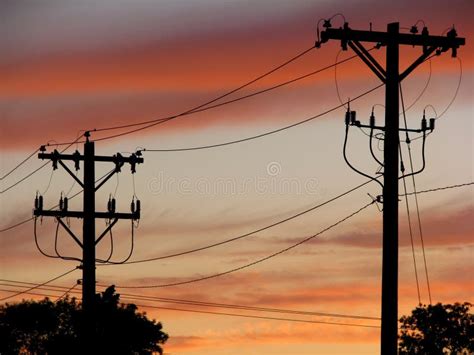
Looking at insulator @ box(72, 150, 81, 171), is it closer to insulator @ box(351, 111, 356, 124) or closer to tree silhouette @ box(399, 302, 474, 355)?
insulator @ box(351, 111, 356, 124)

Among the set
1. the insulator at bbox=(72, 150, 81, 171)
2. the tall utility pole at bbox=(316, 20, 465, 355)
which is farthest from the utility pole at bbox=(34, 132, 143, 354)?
the tall utility pole at bbox=(316, 20, 465, 355)

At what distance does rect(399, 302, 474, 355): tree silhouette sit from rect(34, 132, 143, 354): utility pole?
5780cm

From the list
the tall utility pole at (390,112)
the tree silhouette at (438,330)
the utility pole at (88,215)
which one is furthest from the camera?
the tree silhouette at (438,330)

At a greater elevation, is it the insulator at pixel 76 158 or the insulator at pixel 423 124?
the insulator at pixel 76 158

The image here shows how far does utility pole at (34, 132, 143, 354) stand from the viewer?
50781 mm

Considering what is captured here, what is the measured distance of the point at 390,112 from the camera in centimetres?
3647

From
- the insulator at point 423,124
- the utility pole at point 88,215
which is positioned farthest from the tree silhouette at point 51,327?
the insulator at point 423,124

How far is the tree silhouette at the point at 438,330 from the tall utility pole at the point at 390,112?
2822 inches

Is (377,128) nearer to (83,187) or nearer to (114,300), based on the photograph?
(83,187)

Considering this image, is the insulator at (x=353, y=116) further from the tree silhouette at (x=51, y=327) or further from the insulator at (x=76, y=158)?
the tree silhouette at (x=51, y=327)

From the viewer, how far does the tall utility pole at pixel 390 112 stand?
3538 centimetres

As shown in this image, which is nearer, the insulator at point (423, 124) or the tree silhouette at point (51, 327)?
the insulator at point (423, 124)

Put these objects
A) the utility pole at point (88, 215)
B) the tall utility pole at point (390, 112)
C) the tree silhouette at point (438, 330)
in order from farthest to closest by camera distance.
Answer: the tree silhouette at point (438, 330) → the utility pole at point (88, 215) → the tall utility pole at point (390, 112)

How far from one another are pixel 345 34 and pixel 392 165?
11.6ft
